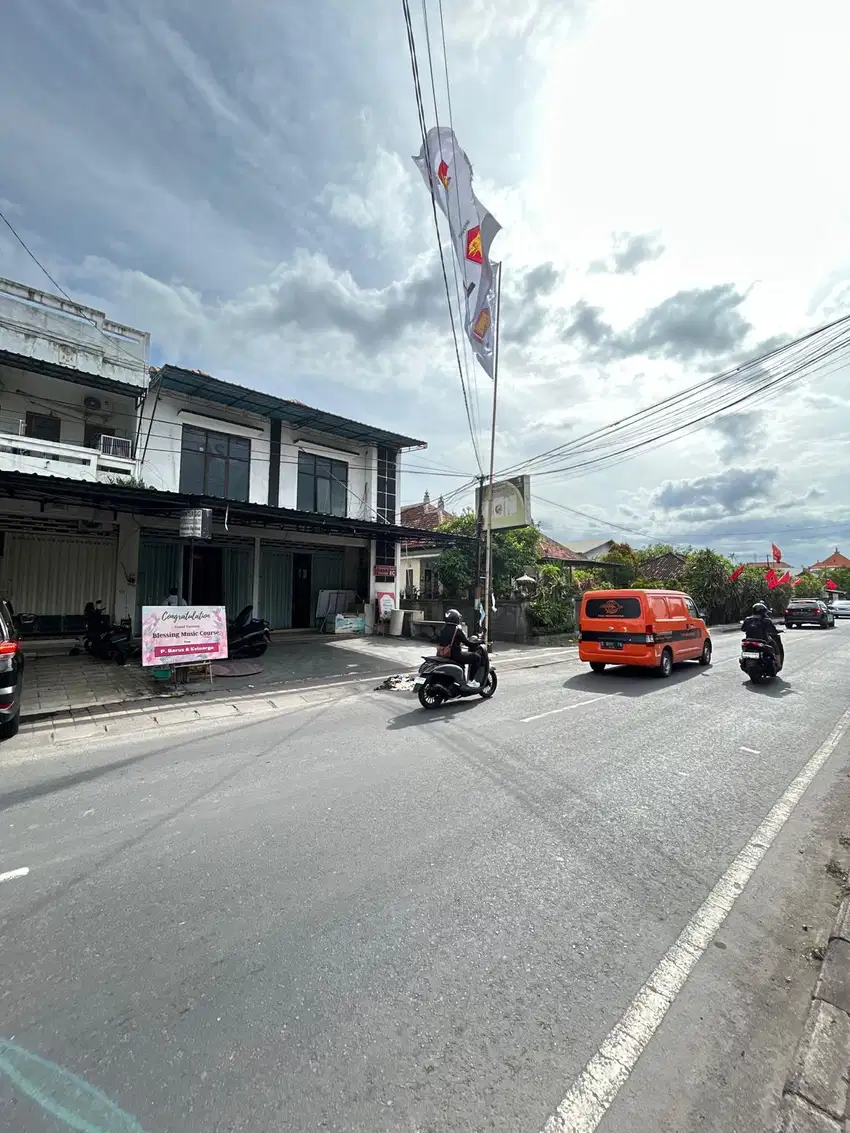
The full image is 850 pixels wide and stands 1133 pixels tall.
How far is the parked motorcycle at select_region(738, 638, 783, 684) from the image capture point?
32.4ft

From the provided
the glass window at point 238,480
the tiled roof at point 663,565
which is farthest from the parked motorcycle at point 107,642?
the tiled roof at point 663,565

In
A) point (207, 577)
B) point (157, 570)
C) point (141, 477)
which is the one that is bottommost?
point (207, 577)

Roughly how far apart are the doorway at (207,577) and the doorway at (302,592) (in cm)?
255

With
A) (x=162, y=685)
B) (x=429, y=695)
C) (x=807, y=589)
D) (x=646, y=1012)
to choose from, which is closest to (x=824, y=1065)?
→ (x=646, y=1012)

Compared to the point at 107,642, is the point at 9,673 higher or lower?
higher

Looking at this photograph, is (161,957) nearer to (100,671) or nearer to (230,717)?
(230,717)

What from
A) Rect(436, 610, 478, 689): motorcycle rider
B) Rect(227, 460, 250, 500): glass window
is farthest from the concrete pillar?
Rect(436, 610, 478, 689): motorcycle rider

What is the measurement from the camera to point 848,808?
4535mm

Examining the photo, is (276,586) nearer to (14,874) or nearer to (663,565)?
(14,874)

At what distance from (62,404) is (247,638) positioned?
8.08 metres

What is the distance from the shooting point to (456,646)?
27.7 feet

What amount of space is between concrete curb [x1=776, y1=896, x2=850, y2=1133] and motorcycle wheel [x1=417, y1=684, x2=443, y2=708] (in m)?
5.82

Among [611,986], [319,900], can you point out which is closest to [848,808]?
[611,986]

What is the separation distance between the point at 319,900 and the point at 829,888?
10.5ft
